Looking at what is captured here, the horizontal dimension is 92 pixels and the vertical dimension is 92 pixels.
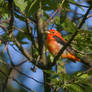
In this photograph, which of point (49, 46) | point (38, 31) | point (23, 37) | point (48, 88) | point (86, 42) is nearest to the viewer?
point (86, 42)

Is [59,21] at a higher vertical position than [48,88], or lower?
higher

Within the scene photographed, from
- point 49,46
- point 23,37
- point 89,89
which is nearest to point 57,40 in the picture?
point 49,46

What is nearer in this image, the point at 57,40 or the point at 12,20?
the point at 12,20

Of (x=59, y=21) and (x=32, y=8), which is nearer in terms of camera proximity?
(x=32, y=8)

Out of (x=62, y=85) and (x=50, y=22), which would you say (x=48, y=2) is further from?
(x=62, y=85)

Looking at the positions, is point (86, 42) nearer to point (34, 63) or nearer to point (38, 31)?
point (34, 63)

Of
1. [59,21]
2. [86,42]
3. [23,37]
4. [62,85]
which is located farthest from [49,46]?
[62,85]

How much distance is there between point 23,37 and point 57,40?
2056 millimetres

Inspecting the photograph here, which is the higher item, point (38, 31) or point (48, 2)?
point (48, 2)

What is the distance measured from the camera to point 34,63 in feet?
11.8

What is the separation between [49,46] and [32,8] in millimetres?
3506

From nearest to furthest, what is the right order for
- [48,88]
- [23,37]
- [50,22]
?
1. [50,22]
2. [48,88]
3. [23,37]

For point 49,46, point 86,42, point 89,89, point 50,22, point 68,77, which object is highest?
point 50,22

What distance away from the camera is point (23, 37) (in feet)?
14.9
